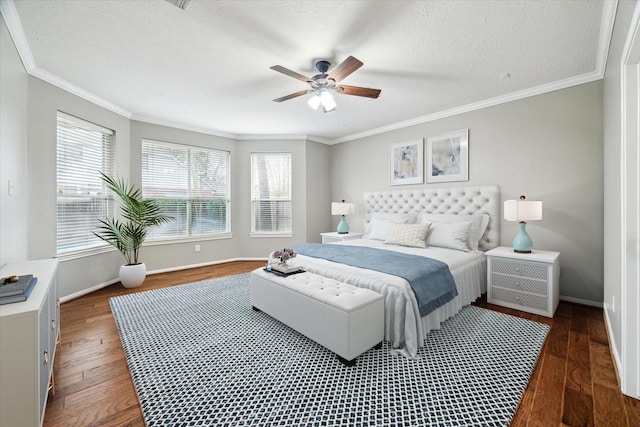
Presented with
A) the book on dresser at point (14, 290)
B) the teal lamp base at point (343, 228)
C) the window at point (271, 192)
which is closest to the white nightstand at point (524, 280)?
the teal lamp base at point (343, 228)

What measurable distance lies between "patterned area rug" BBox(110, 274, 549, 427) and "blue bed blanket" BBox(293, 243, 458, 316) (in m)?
0.35

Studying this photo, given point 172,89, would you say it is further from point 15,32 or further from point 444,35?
point 444,35

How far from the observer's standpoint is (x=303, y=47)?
2.38 metres

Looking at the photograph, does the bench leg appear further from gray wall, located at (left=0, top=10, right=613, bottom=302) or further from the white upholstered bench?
gray wall, located at (left=0, top=10, right=613, bottom=302)

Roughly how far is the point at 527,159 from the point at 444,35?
2.12m

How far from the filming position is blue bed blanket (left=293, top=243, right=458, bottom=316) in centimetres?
223

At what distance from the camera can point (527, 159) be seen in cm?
336

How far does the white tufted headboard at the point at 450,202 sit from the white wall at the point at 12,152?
465 centimetres

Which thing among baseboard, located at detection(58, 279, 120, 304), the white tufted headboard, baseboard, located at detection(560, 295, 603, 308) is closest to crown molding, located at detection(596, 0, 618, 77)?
the white tufted headboard

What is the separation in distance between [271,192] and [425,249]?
11.2 feet

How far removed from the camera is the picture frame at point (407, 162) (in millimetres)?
4398

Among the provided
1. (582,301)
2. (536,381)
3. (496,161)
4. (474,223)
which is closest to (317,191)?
(474,223)

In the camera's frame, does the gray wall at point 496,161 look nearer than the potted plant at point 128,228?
Yes

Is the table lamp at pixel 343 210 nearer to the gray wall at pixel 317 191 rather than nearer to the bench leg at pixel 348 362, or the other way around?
the gray wall at pixel 317 191
